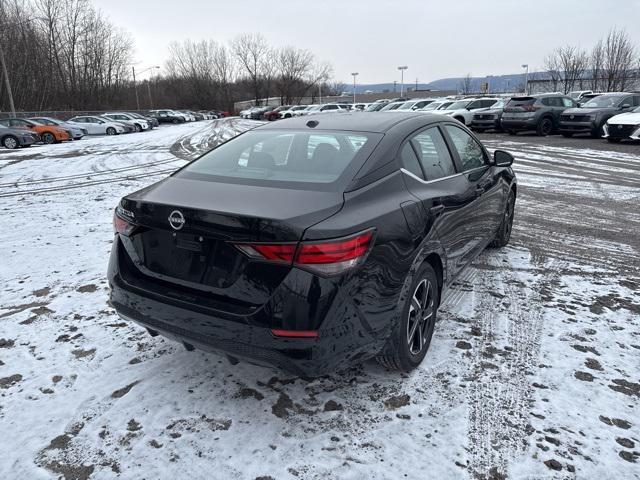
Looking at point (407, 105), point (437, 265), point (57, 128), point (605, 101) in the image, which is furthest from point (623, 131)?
point (57, 128)

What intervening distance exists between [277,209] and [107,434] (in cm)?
159

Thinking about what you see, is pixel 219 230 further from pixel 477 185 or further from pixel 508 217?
pixel 508 217

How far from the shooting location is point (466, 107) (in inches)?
1015

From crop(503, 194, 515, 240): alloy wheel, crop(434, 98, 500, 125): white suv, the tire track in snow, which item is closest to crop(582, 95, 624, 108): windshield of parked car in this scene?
crop(434, 98, 500, 125): white suv

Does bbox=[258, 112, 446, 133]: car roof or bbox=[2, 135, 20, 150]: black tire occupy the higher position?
bbox=[258, 112, 446, 133]: car roof

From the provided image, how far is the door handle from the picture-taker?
10.4 ft

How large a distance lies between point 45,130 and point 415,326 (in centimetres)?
2706

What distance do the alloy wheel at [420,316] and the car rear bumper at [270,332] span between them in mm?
434

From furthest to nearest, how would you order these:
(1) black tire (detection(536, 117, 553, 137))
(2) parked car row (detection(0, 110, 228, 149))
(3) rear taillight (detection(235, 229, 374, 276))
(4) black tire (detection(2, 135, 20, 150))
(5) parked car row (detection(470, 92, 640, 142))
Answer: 1. (2) parked car row (detection(0, 110, 228, 149))
2. (4) black tire (detection(2, 135, 20, 150))
3. (1) black tire (detection(536, 117, 553, 137))
4. (5) parked car row (detection(470, 92, 640, 142))
5. (3) rear taillight (detection(235, 229, 374, 276))

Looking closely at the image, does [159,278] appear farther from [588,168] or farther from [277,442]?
[588,168]

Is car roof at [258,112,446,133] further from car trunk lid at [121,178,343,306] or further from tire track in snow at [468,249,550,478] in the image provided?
tire track in snow at [468,249,550,478]

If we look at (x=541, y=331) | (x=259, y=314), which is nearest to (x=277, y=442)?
(x=259, y=314)

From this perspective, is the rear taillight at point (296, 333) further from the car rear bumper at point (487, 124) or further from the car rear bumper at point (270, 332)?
the car rear bumper at point (487, 124)

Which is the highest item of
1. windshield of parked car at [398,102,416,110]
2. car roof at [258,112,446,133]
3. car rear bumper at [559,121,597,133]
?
windshield of parked car at [398,102,416,110]
